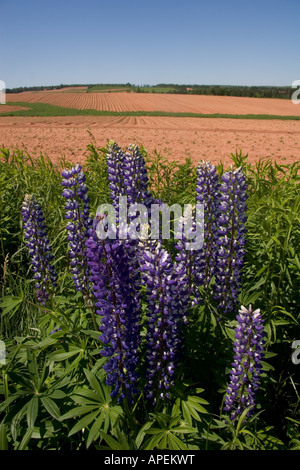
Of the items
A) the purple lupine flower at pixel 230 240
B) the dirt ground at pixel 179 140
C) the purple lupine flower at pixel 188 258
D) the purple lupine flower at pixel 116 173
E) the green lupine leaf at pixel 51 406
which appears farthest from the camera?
the dirt ground at pixel 179 140

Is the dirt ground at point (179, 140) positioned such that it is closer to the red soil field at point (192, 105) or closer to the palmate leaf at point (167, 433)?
the palmate leaf at point (167, 433)

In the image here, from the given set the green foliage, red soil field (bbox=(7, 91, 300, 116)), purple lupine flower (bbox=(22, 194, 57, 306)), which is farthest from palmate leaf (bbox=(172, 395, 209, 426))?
red soil field (bbox=(7, 91, 300, 116))

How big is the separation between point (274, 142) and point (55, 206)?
89.9 ft

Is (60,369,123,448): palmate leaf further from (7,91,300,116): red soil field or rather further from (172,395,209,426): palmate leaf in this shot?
(7,91,300,116): red soil field

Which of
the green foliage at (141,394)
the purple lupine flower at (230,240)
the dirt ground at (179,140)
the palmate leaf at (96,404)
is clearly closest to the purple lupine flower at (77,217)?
the green foliage at (141,394)

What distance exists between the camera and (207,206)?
2689 millimetres

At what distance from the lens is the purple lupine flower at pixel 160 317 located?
190 cm

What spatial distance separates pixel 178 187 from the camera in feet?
16.9

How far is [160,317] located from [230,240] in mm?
877

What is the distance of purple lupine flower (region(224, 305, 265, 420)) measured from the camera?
1990mm

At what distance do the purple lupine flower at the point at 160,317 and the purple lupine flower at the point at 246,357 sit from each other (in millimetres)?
375

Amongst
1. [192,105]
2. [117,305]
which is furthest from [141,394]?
[192,105]

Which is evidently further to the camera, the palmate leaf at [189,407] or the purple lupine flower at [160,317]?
the palmate leaf at [189,407]
